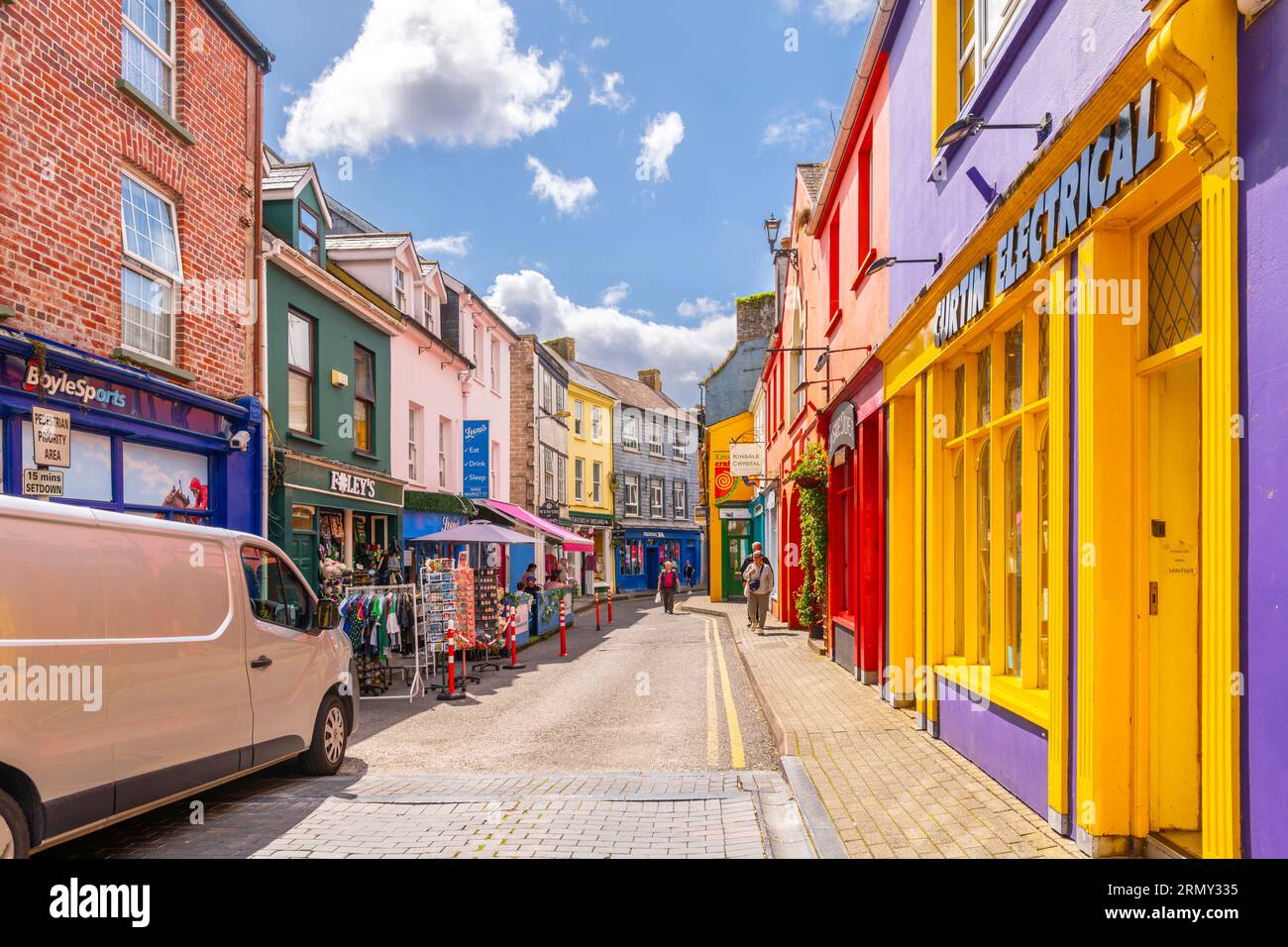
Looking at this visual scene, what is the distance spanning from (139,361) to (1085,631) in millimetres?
10139

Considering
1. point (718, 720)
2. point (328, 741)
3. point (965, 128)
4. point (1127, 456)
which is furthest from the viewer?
point (718, 720)

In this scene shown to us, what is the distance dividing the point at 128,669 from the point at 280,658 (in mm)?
1742

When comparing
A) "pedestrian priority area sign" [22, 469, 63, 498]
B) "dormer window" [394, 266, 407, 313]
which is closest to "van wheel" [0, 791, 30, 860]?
"pedestrian priority area sign" [22, 469, 63, 498]

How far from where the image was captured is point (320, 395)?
1603cm

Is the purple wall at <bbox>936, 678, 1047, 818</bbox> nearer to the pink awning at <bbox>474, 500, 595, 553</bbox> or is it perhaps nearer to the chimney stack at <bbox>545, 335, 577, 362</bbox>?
the pink awning at <bbox>474, 500, 595, 553</bbox>

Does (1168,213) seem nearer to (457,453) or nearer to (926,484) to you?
(926,484)

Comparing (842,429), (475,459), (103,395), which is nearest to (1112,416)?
(842,429)

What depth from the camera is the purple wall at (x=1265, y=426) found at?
327cm

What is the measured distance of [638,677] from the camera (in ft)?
44.5

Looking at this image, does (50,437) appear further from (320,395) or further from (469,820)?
(320,395)

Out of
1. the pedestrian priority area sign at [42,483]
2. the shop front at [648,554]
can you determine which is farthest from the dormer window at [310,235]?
the shop front at [648,554]

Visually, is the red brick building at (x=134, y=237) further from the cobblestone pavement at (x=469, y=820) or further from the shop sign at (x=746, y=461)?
the shop sign at (x=746, y=461)

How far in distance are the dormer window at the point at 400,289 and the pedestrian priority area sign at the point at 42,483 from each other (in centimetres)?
1210

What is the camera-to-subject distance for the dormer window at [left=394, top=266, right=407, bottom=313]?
20.6 meters
